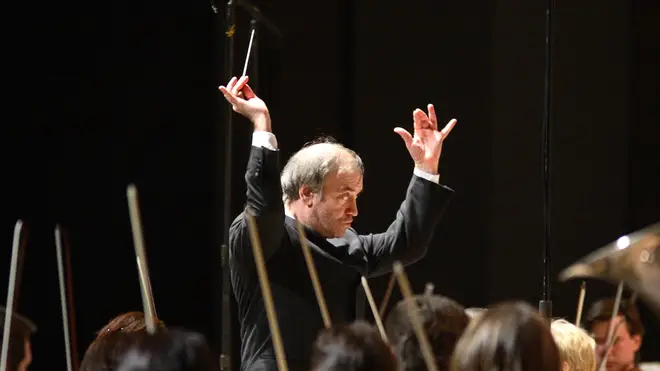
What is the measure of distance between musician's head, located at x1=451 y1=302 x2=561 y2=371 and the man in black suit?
0.92 m

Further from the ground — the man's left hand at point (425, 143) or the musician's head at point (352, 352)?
the man's left hand at point (425, 143)

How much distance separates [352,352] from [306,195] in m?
1.29

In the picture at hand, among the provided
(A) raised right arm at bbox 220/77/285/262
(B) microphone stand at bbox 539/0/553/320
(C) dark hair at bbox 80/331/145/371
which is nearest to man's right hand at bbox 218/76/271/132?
(A) raised right arm at bbox 220/77/285/262

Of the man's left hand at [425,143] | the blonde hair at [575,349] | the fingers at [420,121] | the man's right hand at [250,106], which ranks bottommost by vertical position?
the blonde hair at [575,349]

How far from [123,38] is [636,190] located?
1.88m

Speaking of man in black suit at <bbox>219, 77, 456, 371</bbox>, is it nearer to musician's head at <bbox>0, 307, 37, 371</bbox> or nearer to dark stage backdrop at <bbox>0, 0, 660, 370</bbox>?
musician's head at <bbox>0, 307, 37, 371</bbox>

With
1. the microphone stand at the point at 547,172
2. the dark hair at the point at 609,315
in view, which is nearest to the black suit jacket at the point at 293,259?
the microphone stand at the point at 547,172

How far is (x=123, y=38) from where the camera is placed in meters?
4.09

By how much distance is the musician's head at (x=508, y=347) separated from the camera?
1.29 m

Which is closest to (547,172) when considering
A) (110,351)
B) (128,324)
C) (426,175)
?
(426,175)

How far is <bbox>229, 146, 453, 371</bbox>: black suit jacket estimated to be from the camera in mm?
2232

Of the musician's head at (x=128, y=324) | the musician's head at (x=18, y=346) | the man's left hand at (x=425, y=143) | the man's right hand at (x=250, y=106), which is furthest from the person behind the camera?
the man's left hand at (x=425, y=143)

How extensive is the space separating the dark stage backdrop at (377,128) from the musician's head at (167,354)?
2.84 metres

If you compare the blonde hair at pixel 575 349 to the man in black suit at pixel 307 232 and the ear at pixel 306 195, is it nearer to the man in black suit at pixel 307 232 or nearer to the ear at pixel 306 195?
the man in black suit at pixel 307 232
